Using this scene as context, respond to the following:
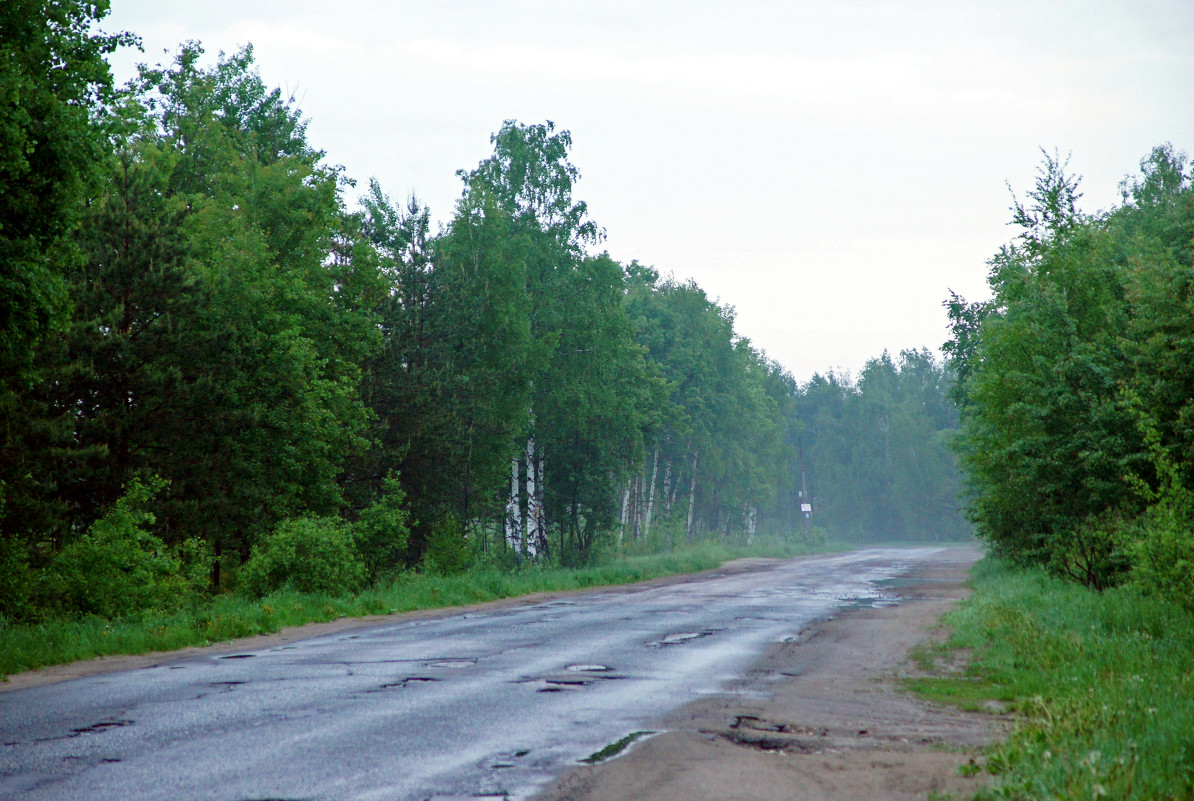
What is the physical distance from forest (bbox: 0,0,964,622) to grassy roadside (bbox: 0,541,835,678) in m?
1.11

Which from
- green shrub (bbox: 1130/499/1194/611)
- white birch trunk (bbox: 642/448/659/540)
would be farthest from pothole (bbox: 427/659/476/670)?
white birch trunk (bbox: 642/448/659/540)

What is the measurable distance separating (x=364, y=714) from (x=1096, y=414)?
1639cm

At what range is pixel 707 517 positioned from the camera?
91.6 metres

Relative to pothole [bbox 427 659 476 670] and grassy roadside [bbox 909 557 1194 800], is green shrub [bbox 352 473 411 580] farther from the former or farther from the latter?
grassy roadside [bbox 909 557 1194 800]

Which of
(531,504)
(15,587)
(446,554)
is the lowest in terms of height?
(446,554)

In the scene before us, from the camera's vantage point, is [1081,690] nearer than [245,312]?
Yes

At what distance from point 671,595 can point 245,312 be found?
13.6 m

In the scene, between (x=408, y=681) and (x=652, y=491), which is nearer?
(x=408, y=681)

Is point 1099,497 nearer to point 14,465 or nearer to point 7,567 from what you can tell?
point 7,567

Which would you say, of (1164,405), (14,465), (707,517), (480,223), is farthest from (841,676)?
(707,517)

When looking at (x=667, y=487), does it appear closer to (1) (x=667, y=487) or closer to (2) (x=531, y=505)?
(1) (x=667, y=487)

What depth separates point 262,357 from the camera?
2598 cm

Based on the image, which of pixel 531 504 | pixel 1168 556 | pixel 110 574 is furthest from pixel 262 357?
pixel 1168 556

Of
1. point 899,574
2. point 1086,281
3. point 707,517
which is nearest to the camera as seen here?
point 1086,281
